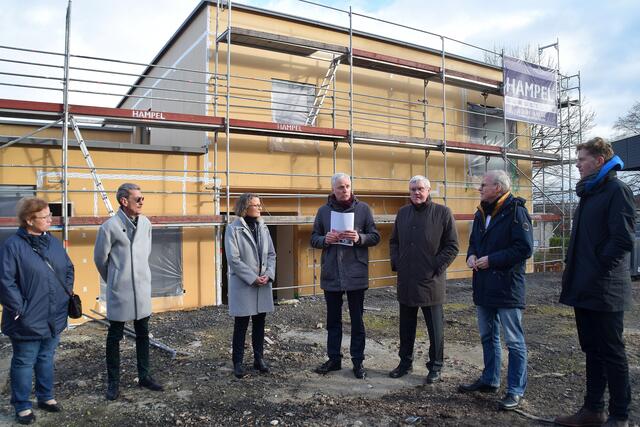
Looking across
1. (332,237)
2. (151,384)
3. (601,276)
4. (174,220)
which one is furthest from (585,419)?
(174,220)

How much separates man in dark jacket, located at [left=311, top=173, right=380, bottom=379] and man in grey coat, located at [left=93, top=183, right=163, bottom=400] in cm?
163

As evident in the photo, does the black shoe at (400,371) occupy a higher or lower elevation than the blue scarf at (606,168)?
lower

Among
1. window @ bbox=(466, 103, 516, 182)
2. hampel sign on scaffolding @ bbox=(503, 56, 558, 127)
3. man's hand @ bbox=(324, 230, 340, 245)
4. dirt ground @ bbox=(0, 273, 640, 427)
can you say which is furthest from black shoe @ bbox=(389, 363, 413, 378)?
hampel sign on scaffolding @ bbox=(503, 56, 558, 127)

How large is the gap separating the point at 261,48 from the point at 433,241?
21.4ft

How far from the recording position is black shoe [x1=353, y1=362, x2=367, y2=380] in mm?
4402

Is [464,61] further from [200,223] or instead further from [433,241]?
[433,241]

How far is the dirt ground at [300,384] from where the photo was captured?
359cm

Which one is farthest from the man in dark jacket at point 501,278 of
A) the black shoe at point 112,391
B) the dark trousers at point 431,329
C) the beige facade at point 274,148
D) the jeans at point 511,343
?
the beige facade at point 274,148

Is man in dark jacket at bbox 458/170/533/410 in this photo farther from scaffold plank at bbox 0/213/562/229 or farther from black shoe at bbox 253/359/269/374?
scaffold plank at bbox 0/213/562/229

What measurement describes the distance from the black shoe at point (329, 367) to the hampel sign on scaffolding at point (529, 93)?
30.9ft

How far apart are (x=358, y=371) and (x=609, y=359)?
2086 mm

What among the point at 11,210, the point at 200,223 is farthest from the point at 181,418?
the point at 11,210

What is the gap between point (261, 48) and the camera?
927 centimetres

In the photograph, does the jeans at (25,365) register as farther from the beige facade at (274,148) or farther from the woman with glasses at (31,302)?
the beige facade at (274,148)
